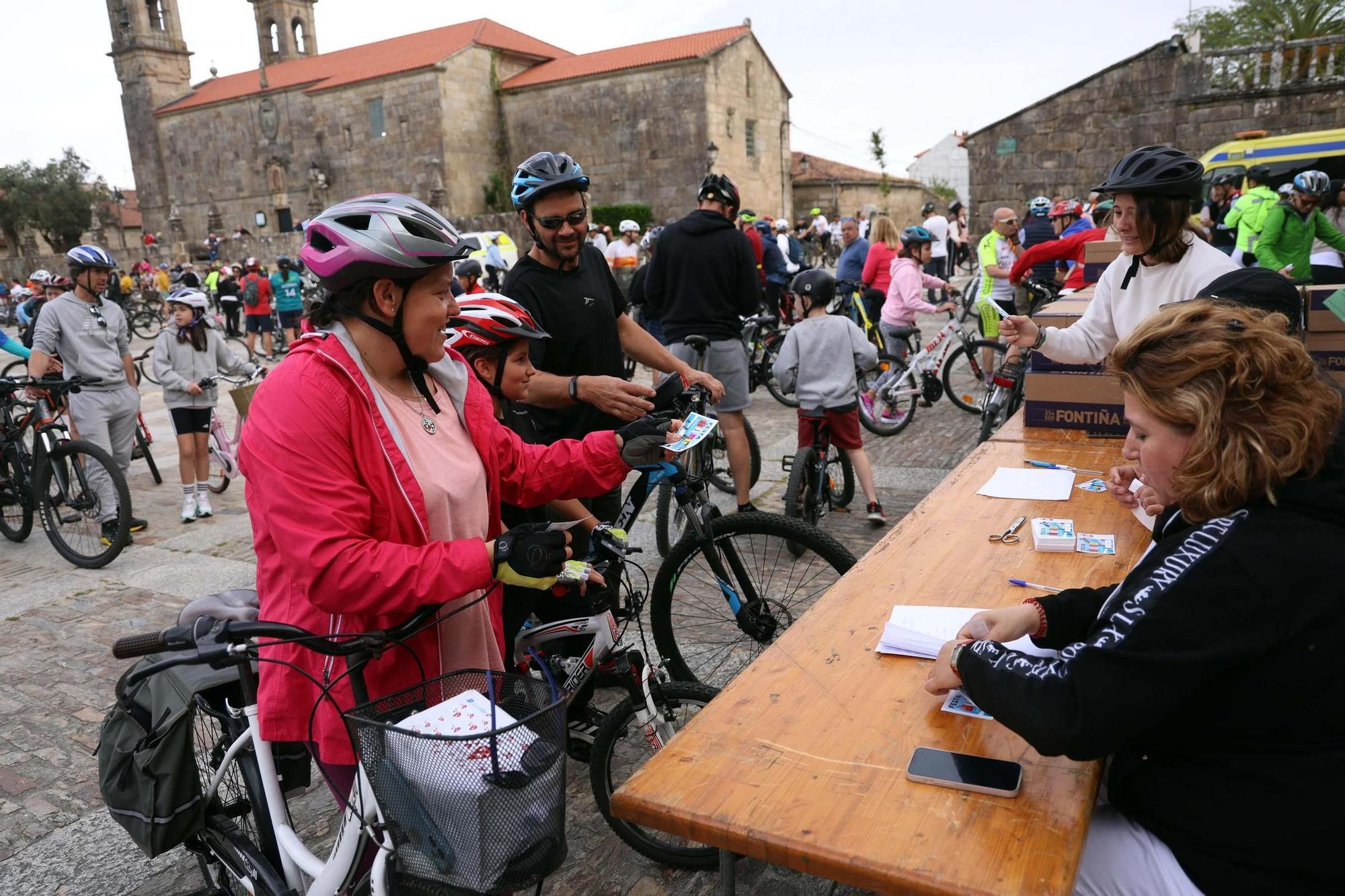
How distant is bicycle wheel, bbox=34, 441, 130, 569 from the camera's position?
19.5ft

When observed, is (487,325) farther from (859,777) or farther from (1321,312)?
(1321,312)

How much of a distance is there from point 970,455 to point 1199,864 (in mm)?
2456

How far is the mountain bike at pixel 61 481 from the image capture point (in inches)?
235

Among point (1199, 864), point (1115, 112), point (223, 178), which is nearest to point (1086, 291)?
point (1199, 864)

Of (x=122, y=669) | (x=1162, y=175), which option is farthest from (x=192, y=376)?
(x=1162, y=175)

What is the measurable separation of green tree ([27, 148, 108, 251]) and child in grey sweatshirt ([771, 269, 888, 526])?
58566mm

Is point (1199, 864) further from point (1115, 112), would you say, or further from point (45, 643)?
point (1115, 112)

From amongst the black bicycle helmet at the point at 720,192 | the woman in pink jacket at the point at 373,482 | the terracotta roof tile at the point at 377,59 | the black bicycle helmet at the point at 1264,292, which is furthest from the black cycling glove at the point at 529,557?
the terracotta roof tile at the point at 377,59

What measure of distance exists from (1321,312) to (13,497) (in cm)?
815

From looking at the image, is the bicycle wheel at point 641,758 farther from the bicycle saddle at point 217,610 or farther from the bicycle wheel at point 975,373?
the bicycle wheel at point 975,373

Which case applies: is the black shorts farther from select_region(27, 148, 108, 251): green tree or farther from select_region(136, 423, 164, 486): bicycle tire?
select_region(27, 148, 108, 251): green tree

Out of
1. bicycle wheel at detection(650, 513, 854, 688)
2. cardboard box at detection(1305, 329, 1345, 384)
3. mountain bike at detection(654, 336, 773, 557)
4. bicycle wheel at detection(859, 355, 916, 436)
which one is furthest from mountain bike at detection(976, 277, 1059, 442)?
bicycle wheel at detection(650, 513, 854, 688)

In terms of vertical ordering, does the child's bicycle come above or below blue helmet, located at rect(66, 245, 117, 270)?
below

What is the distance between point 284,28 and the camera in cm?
5353
